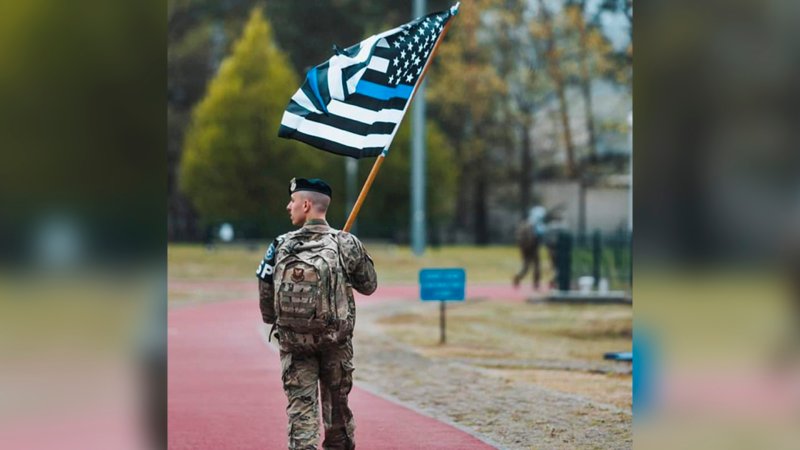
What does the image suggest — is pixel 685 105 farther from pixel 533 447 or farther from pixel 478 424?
pixel 478 424

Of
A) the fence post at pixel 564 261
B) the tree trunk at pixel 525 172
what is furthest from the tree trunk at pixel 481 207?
the fence post at pixel 564 261

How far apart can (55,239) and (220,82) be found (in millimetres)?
39299

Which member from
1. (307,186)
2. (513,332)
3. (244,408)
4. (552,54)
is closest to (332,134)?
(307,186)

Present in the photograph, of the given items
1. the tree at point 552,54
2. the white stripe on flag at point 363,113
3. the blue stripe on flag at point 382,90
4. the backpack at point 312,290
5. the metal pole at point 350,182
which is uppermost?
the tree at point 552,54

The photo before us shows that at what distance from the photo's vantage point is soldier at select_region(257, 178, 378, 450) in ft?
23.5

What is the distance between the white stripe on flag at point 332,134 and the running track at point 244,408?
2444mm

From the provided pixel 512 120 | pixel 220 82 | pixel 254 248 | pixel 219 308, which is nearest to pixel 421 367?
pixel 219 308

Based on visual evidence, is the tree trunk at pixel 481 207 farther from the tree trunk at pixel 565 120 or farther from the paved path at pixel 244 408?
the paved path at pixel 244 408

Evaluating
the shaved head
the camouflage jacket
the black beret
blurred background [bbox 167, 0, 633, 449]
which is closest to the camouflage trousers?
the camouflage jacket

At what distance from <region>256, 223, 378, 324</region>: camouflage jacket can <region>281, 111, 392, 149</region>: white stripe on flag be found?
80 cm

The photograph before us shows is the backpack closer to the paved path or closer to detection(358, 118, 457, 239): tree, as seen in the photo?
the paved path

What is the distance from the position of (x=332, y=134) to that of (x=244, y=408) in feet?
13.0

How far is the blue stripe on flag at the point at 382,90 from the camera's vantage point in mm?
8180

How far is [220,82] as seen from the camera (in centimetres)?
4369
